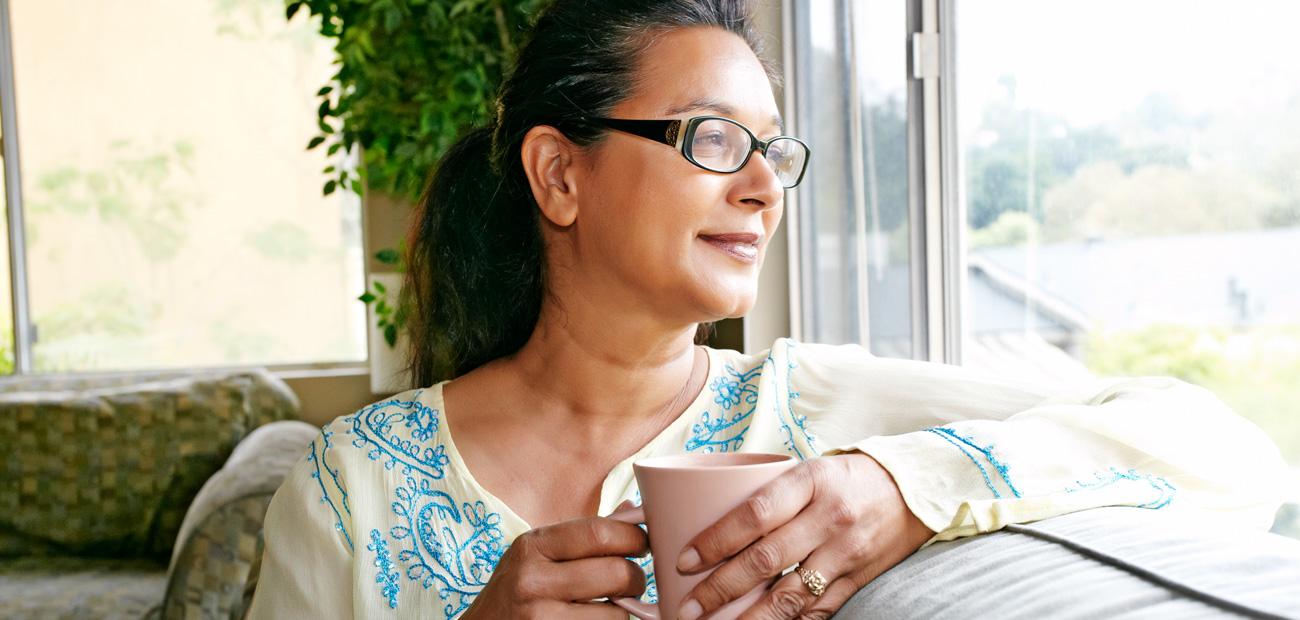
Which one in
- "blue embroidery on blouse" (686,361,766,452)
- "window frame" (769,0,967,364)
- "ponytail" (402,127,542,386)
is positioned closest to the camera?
"blue embroidery on blouse" (686,361,766,452)

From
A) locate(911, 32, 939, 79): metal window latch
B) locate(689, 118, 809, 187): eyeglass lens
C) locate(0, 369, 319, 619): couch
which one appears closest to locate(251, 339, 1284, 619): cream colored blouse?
locate(689, 118, 809, 187): eyeglass lens

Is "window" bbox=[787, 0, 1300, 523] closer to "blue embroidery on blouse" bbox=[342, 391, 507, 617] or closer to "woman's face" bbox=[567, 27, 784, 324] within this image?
"woman's face" bbox=[567, 27, 784, 324]

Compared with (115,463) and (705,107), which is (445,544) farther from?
(115,463)

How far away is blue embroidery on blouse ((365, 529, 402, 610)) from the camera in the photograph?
1116 mm

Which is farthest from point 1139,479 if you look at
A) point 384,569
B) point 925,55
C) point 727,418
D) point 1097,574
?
point 925,55

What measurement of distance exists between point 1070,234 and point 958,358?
0.26m

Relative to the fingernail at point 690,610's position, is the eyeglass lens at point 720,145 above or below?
above

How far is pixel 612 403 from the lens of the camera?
1.25 m

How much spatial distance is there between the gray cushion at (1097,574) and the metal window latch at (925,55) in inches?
45.2

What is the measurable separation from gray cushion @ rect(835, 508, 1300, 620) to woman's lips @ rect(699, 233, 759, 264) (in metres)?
0.43

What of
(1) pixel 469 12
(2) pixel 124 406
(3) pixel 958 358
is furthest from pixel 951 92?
(2) pixel 124 406

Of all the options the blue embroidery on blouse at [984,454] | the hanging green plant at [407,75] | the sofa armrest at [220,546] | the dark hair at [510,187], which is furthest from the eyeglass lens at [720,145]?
the hanging green plant at [407,75]

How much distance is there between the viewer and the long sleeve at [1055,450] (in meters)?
0.80

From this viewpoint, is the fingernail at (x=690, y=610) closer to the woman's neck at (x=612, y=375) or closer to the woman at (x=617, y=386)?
the woman at (x=617, y=386)
